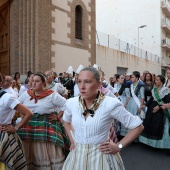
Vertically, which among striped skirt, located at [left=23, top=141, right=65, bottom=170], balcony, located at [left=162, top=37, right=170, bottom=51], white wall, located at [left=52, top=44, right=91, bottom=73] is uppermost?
balcony, located at [left=162, top=37, right=170, bottom=51]

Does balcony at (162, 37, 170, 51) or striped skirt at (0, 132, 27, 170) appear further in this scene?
balcony at (162, 37, 170, 51)

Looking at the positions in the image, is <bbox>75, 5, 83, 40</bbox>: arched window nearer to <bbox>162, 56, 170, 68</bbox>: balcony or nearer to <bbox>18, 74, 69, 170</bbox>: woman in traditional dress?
<bbox>18, 74, 69, 170</bbox>: woman in traditional dress

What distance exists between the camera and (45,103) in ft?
13.4

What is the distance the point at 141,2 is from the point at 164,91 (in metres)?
33.3

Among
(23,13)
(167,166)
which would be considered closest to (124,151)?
(167,166)

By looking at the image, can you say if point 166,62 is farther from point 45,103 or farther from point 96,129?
point 96,129

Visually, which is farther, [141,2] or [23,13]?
[141,2]

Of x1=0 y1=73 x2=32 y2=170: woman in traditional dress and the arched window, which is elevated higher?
the arched window

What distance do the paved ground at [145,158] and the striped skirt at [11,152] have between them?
7.63 feet

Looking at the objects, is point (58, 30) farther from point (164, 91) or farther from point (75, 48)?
point (164, 91)

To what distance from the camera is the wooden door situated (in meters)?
12.8

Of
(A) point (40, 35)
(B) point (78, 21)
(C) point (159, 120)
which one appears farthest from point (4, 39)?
(C) point (159, 120)

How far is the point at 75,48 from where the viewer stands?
14.8m

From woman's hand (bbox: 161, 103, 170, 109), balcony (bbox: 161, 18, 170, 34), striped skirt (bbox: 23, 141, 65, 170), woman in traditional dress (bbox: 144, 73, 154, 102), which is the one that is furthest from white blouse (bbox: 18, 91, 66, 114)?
balcony (bbox: 161, 18, 170, 34)
